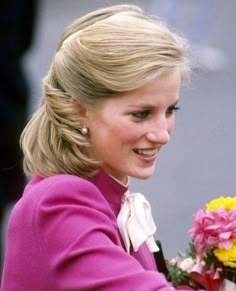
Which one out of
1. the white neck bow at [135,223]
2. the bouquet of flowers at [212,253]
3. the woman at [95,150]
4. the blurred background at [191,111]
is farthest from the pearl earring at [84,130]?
the blurred background at [191,111]

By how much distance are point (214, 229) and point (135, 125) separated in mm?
417

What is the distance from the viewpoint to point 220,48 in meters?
8.39

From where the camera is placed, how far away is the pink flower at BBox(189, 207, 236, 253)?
9.64 ft

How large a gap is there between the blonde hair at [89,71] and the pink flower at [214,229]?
39 cm

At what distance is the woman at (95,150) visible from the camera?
2.54 m

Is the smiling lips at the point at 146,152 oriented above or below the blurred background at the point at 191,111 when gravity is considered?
above

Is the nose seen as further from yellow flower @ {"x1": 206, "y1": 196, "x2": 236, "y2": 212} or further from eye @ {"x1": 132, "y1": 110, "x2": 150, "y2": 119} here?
yellow flower @ {"x1": 206, "y1": 196, "x2": 236, "y2": 212}

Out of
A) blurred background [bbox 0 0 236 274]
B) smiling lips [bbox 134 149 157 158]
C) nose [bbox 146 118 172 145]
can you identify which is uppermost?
nose [bbox 146 118 172 145]

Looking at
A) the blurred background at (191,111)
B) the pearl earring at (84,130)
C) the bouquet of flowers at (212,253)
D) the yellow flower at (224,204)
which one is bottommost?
the blurred background at (191,111)

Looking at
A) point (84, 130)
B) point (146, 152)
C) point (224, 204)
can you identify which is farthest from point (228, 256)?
→ point (84, 130)

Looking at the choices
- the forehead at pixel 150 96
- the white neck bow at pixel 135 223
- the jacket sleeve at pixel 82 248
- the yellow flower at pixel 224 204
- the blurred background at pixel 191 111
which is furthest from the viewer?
the blurred background at pixel 191 111

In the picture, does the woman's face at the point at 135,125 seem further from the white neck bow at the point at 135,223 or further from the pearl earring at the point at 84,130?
the white neck bow at the point at 135,223

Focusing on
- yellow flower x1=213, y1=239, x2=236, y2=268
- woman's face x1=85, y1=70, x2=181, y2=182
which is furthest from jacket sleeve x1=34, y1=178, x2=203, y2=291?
yellow flower x1=213, y1=239, x2=236, y2=268

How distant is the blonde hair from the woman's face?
0.9 inches
